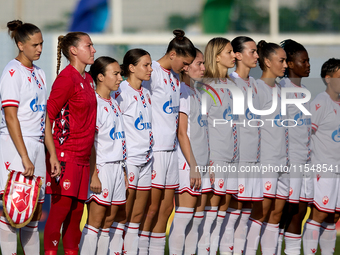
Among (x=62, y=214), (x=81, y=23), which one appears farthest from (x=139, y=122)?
(x=81, y=23)

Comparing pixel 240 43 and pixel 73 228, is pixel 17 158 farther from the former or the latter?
pixel 240 43

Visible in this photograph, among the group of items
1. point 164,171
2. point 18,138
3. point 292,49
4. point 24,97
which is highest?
point 292,49

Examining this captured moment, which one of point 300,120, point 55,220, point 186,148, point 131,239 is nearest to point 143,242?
point 131,239

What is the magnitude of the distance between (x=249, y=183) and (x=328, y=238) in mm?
1124

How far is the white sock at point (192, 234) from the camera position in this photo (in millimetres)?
4945

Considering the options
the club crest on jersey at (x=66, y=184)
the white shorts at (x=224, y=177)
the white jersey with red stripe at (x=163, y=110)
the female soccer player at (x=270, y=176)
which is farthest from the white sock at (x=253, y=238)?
the club crest on jersey at (x=66, y=184)

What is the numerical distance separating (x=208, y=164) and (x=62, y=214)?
159 cm

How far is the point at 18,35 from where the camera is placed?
3881mm

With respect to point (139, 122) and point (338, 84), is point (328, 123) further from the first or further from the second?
point (139, 122)

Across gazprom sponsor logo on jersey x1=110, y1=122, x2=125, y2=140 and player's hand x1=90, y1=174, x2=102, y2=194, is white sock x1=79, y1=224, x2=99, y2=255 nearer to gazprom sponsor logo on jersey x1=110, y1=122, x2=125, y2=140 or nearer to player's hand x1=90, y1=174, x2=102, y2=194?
player's hand x1=90, y1=174, x2=102, y2=194

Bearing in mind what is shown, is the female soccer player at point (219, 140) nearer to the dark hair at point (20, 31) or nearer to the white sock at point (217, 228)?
the white sock at point (217, 228)

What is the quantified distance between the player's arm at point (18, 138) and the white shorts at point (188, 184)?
1.60 metres

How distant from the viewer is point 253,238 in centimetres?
518

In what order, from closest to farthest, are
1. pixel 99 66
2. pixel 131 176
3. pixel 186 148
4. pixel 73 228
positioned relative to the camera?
pixel 73 228 → pixel 99 66 → pixel 131 176 → pixel 186 148
